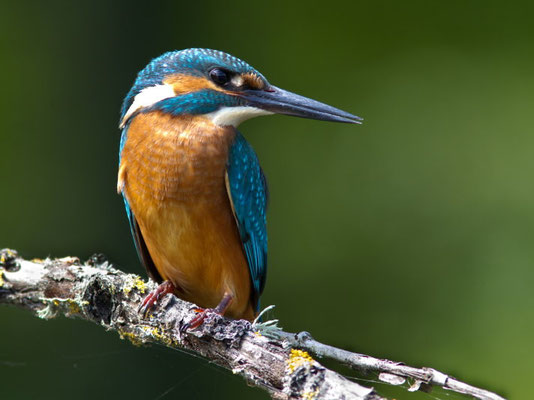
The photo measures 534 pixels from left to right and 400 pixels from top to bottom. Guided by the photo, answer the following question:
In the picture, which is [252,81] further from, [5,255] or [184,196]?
[5,255]

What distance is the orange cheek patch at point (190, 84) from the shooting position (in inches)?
104

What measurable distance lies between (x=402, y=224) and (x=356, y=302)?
0.62 metres

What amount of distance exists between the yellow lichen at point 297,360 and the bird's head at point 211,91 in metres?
1.14

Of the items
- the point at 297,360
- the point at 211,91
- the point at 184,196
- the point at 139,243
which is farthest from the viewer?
the point at 139,243

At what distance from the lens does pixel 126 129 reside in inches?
107

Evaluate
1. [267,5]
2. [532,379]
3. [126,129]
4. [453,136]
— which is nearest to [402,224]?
[453,136]

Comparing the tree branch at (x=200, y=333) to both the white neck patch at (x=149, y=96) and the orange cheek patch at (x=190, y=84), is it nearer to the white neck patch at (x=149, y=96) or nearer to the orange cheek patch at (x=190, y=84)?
the white neck patch at (x=149, y=96)

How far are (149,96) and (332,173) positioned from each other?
6.44ft

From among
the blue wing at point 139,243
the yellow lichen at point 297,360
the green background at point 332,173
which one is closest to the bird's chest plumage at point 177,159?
the blue wing at point 139,243

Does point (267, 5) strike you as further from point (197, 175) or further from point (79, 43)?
point (197, 175)

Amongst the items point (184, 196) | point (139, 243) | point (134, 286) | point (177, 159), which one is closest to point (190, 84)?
point (177, 159)

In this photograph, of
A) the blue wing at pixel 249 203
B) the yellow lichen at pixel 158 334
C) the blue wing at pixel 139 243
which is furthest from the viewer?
the blue wing at pixel 139 243

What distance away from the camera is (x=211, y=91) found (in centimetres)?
262

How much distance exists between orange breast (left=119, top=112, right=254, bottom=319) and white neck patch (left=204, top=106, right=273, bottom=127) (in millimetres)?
31
